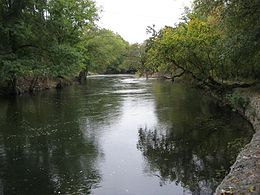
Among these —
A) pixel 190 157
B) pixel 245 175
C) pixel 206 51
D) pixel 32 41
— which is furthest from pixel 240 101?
pixel 32 41

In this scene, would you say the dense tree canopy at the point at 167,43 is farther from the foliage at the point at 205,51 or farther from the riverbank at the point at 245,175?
the riverbank at the point at 245,175

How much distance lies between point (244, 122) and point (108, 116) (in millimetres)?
8361

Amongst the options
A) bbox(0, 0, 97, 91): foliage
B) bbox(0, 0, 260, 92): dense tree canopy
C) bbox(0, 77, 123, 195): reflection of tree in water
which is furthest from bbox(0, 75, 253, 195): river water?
bbox(0, 0, 97, 91): foliage

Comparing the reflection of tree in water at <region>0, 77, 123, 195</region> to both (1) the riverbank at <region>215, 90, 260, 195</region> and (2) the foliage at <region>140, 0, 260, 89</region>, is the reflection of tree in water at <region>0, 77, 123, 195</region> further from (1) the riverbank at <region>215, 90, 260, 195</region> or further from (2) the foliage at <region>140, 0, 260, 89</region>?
(2) the foliage at <region>140, 0, 260, 89</region>

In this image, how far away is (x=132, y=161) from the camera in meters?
13.9

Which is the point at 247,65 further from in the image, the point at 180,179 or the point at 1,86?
the point at 1,86

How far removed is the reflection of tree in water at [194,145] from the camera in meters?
12.1

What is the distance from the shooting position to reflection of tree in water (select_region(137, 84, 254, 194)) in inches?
477

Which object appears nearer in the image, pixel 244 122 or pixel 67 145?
pixel 67 145

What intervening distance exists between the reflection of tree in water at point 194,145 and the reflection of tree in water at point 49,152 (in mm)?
2341

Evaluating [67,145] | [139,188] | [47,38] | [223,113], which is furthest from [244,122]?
[47,38]

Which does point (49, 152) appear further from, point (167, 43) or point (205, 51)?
point (205, 51)

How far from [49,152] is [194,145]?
237 inches

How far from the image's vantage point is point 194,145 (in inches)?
638
